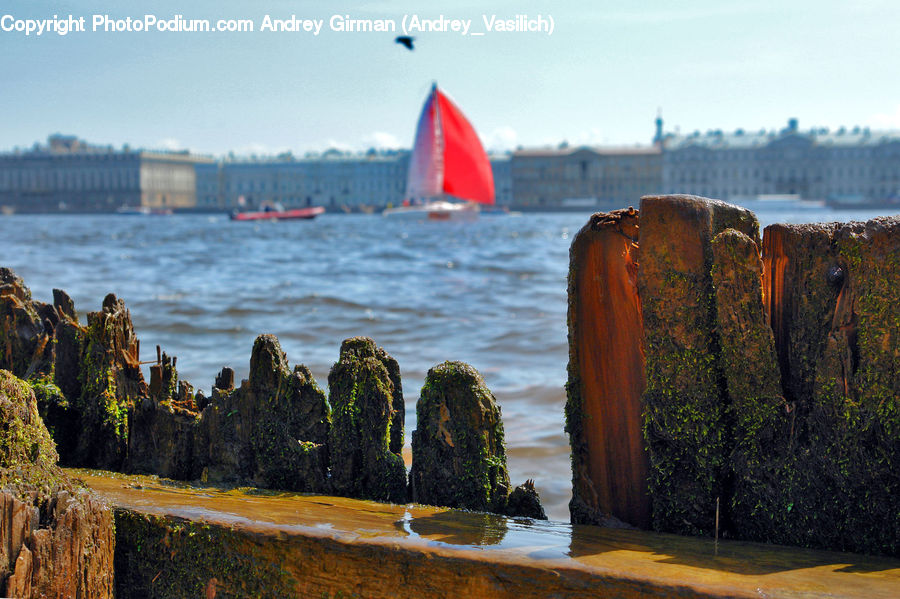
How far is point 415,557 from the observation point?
151 cm

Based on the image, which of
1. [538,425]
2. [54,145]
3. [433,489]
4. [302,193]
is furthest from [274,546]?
[54,145]

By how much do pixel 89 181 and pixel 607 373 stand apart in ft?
397

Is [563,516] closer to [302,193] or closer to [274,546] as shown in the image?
[274,546]

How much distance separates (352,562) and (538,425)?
3.01 m

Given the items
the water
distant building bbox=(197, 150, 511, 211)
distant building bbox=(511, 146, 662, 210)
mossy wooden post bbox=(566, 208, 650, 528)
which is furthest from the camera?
distant building bbox=(197, 150, 511, 211)

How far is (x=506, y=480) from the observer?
6.63ft

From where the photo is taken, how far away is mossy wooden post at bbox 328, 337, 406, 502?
207 centimetres

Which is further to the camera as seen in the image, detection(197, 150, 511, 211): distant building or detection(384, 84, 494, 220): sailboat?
detection(197, 150, 511, 211): distant building

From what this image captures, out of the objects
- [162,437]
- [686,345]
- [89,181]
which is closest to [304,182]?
[89,181]

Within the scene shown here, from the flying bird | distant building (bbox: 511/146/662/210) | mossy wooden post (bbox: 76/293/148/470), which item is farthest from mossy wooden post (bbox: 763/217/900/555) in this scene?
distant building (bbox: 511/146/662/210)

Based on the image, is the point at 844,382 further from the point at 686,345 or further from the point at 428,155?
the point at 428,155

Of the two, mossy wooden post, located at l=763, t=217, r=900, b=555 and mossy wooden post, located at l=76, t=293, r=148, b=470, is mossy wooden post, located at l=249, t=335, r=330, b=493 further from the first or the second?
mossy wooden post, located at l=763, t=217, r=900, b=555

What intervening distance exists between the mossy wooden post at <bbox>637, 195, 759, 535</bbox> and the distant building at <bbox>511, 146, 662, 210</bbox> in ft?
343

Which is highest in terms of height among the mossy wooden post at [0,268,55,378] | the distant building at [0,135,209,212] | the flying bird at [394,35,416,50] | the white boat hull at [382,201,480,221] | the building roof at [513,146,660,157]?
the building roof at [513,146,660,157]
